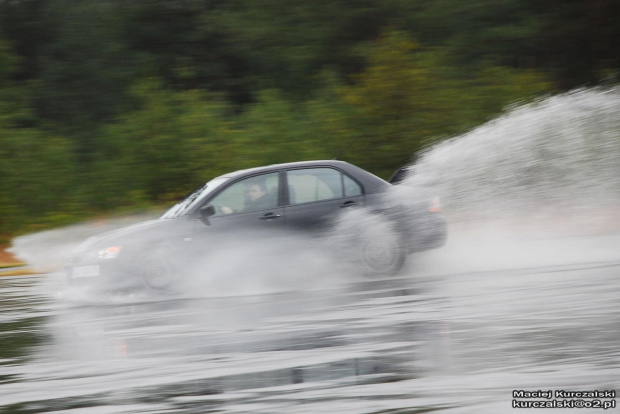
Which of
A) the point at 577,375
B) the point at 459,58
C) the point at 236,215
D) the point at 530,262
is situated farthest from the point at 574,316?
the point at 459,58

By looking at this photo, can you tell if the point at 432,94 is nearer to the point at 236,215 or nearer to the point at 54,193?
the point at 54,193

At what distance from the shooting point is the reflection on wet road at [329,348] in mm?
5121

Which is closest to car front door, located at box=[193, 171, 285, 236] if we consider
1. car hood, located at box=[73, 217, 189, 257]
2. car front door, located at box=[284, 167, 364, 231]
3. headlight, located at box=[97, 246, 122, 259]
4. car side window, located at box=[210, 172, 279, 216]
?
car side window, located at box=[210, 172, 279, 216]

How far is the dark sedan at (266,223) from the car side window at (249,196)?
0.01 meters

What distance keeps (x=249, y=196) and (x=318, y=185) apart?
2.67 ft

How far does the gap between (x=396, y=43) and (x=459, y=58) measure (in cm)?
742

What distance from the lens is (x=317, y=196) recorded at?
1028 centimetres

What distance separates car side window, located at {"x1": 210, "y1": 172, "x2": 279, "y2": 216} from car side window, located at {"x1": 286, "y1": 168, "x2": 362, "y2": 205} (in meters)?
0.20

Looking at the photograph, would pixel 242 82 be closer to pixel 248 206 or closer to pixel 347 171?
pixel 347 171

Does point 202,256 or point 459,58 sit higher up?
point 459,58

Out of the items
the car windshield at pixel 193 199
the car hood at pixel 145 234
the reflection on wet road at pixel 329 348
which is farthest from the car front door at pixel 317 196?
the car hood at pixel 145 234

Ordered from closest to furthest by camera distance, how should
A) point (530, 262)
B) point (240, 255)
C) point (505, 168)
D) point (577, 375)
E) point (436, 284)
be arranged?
Answer: point (577, 375) → point (436, 284) → point (240, 255) → point (530, 262) → point (505, 168)

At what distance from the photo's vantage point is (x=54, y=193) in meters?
19.9

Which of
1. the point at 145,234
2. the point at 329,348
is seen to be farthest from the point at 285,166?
the point at 329,348
